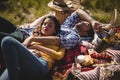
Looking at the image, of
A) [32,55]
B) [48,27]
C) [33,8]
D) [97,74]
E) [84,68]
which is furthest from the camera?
[33,8]

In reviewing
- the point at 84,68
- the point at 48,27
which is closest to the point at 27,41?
the point at 48,27

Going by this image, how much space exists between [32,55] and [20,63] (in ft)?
0.69

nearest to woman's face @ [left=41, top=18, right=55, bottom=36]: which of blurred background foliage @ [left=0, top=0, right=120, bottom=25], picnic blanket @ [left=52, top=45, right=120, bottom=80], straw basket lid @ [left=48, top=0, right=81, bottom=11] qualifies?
picnic blanket @ [left=52, top=45, right=120, bottom=80]

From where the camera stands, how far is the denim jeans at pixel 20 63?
16.6ft

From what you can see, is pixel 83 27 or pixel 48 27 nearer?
pixel 48 27

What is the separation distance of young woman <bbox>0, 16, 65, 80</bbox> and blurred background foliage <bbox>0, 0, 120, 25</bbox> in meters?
2.31

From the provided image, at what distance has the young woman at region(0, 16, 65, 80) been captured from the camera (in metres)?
5.07

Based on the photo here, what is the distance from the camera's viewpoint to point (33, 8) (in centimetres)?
870

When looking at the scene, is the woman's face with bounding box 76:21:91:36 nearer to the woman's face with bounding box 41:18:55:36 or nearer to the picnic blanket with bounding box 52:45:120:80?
the picnic blanket with bounding box 52:45:120:80

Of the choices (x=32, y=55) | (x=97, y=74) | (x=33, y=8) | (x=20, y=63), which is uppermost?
(x=33, y=8)

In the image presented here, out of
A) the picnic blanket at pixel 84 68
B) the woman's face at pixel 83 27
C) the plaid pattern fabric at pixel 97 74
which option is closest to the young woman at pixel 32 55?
the picnic blanket at pixel 84 68

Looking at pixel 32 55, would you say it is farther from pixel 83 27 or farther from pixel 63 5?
pixel 63 5

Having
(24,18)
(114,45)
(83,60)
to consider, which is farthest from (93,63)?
(24,18)

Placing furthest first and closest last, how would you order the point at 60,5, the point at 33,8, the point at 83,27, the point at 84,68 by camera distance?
1. the point at 33,8
2. the point at 60,5
3. the point at 83,27
4. the point at 84,68
